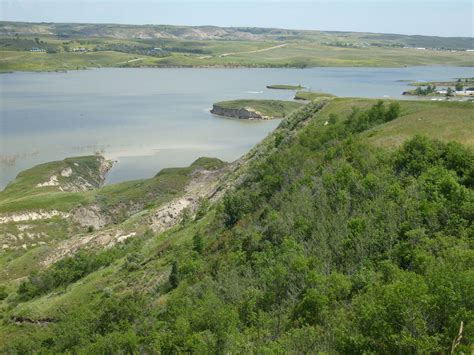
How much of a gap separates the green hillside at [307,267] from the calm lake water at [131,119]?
38331mm

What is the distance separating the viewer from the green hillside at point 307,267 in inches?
499

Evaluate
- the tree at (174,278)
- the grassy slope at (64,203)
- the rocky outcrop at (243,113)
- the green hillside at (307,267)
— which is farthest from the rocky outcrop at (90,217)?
the rocky outcrop at (243,113)

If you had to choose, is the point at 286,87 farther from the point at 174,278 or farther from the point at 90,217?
the point at 174,278

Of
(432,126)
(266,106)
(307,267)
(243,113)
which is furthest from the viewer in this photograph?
(266,106)

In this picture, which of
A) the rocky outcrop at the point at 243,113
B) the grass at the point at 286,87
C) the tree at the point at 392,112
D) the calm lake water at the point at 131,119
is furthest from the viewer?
the grass at the point at 286,87

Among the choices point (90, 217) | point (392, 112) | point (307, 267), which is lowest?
point (90, 217)

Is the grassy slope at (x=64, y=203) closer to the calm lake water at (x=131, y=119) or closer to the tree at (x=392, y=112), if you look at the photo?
the calm lake water at (x=131, y=119)

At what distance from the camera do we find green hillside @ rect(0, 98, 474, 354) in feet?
41.6

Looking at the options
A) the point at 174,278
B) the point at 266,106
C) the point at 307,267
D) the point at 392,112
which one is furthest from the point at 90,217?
the point at 266,106

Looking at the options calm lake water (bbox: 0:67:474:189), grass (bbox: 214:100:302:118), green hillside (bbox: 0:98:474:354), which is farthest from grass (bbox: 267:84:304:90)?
green hillside (bbox: 0:98:474:354)

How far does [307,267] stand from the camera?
57.7 ft

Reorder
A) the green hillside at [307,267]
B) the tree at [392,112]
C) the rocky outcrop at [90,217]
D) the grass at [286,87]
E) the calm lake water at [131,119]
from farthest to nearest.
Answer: the grass at [286,87] → the calm lake water at [131,119] → the rocky outcrop at [90,217] → the tree at [392,112] → the green hillside at [307,267]

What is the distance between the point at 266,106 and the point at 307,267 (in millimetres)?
101897

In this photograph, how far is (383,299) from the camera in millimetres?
12602
